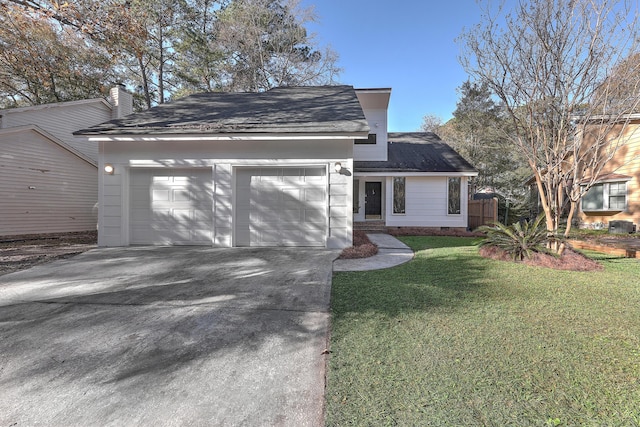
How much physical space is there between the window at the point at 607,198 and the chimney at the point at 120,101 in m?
22.7

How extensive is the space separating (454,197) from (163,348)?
12.1 meters

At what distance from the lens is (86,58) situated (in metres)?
15.0

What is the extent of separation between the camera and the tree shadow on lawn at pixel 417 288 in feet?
11.4

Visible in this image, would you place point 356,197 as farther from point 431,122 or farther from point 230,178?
point 431,122

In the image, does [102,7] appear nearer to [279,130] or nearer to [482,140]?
[279,130]

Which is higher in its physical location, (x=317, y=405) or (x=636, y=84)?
(x=636, y=84)

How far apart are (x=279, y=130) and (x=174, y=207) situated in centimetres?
356

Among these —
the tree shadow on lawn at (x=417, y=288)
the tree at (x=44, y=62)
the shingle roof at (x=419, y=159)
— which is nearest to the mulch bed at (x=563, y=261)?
the tree shadow on lawn at (x=417, y=288)

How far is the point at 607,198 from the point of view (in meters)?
12.7

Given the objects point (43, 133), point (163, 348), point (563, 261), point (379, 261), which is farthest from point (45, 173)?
point (563, 261)

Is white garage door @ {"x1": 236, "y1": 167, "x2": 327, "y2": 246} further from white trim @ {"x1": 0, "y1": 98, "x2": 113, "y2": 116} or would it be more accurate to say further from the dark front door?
white trim @ {"x1": 0, "y1": 98, "x2": 113, "y2": 116}

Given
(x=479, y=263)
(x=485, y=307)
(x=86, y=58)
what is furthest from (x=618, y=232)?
(x=86, y=58)

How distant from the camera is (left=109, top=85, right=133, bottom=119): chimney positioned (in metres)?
13.6

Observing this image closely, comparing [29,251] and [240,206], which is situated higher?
[240,206]
